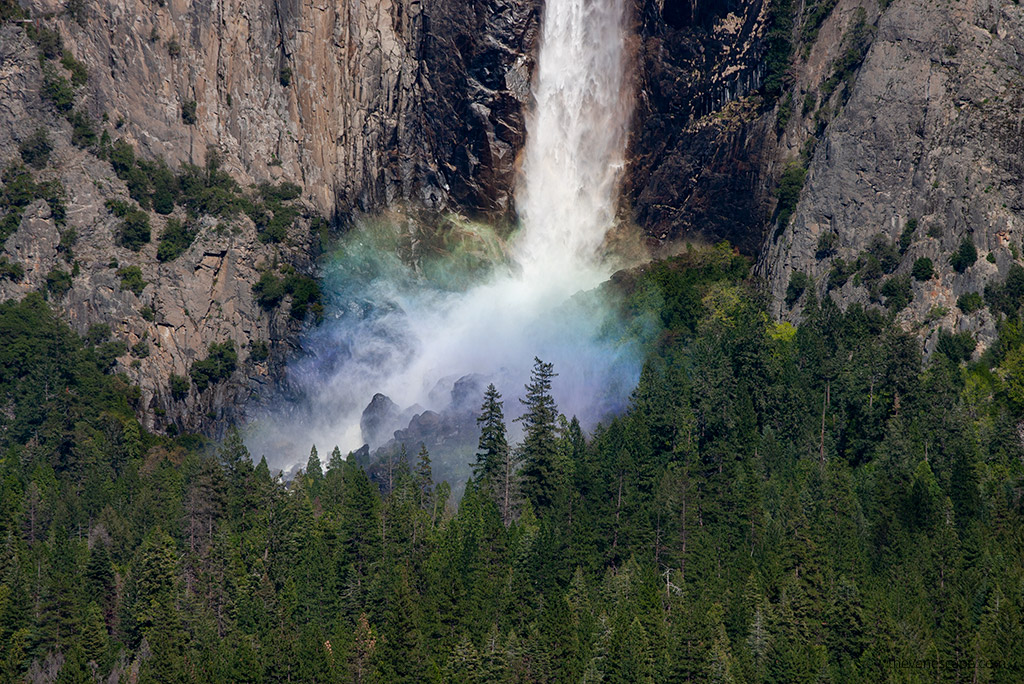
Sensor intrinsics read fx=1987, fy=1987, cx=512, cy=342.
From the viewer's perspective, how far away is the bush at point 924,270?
18075 centimetres

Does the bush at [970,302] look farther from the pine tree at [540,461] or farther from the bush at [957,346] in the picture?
the pine tree at [540,461]

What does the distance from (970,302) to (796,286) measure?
63.0 ft

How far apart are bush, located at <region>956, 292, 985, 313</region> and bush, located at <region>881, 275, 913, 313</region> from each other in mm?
5166

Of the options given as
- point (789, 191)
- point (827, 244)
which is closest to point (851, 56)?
point (789, 191)

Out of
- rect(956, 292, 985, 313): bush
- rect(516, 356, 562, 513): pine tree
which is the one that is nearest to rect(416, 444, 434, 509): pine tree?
rect(516, 356, 562, 513): pine tree

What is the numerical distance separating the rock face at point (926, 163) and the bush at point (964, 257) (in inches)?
20.1

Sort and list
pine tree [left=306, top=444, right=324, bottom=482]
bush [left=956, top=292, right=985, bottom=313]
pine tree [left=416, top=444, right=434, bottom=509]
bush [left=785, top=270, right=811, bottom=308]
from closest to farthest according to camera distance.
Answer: pine tree [left=416, top=444, right=434, bottom=509] < bush [left=956, top=292, right=985, bottom=313] < pine tree [left=306, top=444, right=324, bottom=482] < bush [left=785, top=270, right=811, bottom=308]

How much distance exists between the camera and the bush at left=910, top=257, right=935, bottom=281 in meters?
181

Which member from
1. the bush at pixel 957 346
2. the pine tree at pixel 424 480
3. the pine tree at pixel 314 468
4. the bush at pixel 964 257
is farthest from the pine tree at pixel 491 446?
the bush at pixel 964 257

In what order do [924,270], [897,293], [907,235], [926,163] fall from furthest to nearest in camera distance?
1. [926,163]
2. [907,235]
3. [897,293]
4. [924,270]

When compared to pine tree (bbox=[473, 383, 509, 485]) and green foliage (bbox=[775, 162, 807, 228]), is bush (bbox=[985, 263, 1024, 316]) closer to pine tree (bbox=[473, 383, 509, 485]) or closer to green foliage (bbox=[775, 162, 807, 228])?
green foliage (bbox=[775, 162, 807, 228])

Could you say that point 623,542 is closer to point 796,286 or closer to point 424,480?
point 424,480

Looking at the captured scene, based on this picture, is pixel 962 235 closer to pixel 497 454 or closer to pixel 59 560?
pixel 497 454

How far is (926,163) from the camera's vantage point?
611 feet
